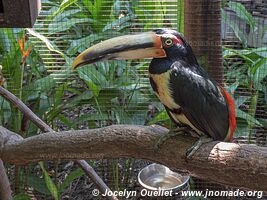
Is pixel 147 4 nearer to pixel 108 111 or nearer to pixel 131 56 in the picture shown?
pixel 108 111

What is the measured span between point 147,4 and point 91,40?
12.2 inches

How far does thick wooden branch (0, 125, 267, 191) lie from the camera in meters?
1.19

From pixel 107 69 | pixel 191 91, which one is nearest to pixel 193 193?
pixel 107 69

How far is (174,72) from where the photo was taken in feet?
4.43

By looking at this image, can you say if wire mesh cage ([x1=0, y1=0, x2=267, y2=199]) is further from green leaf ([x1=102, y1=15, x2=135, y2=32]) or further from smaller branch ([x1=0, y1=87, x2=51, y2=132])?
smaller branch ([x1=0, y1=87, x2=51, y2=132])

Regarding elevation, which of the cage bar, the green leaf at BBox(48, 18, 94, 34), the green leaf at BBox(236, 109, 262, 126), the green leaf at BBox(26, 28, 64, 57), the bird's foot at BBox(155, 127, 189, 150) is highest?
the cage bar


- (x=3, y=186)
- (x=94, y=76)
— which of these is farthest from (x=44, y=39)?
(x=3, y=186)

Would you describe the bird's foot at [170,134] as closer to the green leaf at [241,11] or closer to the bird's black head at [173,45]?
the bird's black head at [173,45]

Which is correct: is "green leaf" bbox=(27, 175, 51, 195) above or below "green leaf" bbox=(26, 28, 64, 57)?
below

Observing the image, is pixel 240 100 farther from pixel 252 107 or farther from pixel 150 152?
pixel 150 152

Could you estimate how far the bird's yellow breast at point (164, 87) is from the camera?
1353mm

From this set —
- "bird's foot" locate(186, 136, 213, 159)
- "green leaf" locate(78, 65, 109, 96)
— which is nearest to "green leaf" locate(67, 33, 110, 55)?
"green leaf" locate(78, 65, 109, 96)

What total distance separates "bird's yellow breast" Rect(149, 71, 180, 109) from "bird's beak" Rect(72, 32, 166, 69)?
0.06m

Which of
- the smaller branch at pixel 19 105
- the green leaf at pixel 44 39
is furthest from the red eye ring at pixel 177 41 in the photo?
the green leaf at pixel 44 39
